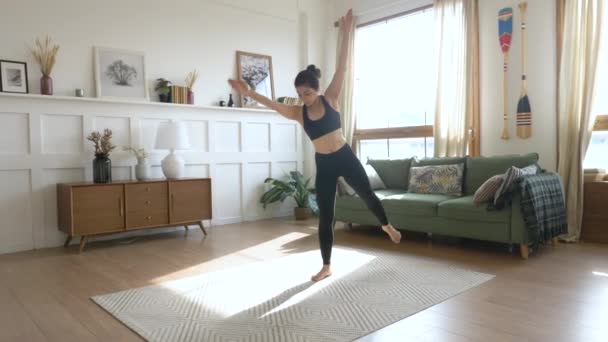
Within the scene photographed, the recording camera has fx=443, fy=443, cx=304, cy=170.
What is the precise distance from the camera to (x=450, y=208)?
13.1ft

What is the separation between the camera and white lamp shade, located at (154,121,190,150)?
4711 mm

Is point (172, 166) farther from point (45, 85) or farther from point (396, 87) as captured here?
point (396, 87)

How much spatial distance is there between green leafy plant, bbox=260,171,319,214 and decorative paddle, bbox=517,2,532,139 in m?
2.59

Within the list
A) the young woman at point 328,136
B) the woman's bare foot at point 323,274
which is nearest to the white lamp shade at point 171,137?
the young woman at point 328,136

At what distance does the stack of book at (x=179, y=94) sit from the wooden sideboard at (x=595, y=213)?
4.32m

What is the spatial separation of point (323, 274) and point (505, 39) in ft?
11.0

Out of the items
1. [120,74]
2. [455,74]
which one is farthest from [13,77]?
[455,74]

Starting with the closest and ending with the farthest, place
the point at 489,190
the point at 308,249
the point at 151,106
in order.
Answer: the point at 489,190, the point at 308,249, the point at 151,106

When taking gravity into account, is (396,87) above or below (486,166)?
above

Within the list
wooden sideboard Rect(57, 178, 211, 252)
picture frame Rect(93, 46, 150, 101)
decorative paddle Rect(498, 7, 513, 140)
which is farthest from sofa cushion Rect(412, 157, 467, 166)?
picture frame Rect(93, 46, 150, 101)

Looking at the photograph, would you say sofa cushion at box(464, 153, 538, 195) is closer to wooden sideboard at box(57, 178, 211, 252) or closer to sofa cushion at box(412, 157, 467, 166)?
sofa cushion at box(412, 157, 467, 166)

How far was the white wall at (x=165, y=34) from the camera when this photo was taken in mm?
4316

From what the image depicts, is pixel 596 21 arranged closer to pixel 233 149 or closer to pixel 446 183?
pixel 446 183

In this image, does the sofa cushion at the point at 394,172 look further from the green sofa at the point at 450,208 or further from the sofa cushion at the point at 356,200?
the sofa cushion at the point at 356,200
